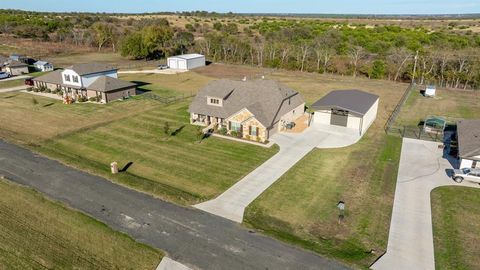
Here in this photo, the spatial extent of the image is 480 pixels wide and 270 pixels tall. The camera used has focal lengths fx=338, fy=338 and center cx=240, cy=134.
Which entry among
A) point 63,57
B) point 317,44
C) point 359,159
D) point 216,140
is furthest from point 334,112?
point 63,57

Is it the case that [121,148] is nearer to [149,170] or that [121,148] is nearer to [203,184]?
[149,170]

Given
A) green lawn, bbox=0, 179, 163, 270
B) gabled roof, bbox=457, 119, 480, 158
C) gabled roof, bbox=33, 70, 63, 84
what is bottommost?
green lawn, bbox=0, 179, 163, 270

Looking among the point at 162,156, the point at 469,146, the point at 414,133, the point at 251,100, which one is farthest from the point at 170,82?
the point at 469,146

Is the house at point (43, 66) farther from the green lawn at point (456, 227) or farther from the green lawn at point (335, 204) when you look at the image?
the green lawn at point (456, 227)

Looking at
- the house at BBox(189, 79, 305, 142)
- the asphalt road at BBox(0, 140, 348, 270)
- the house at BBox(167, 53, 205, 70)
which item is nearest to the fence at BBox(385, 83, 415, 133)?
the house at BBox(189, 79, 305, 142)

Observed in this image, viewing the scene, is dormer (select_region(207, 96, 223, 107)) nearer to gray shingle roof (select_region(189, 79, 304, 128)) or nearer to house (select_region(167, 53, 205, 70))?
gray shingle roof (select_region(189, 79, 304, 128))

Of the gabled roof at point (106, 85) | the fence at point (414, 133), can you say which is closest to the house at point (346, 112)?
the fence at point (414, 133)
